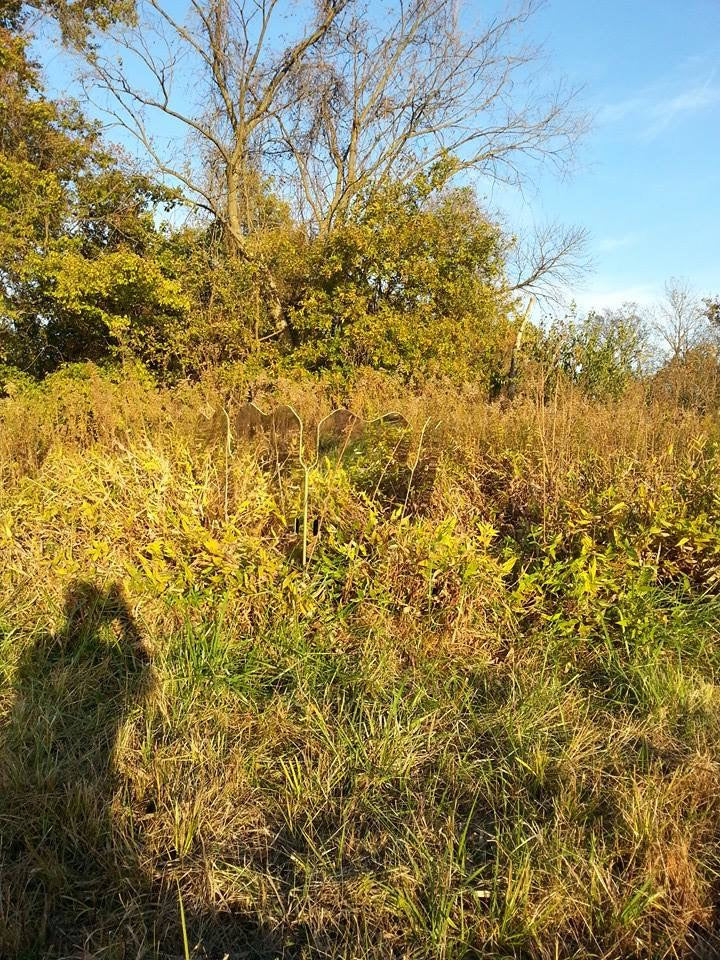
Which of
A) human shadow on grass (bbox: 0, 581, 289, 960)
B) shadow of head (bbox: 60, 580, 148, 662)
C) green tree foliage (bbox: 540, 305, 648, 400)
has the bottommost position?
human shadow on grass (bbox: 0, 581, 289, 960)

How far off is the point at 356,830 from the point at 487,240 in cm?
1074

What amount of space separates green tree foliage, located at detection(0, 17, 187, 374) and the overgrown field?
300 inches

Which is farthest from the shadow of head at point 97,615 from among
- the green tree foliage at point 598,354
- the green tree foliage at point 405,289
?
the green tree foliage at point 405,289

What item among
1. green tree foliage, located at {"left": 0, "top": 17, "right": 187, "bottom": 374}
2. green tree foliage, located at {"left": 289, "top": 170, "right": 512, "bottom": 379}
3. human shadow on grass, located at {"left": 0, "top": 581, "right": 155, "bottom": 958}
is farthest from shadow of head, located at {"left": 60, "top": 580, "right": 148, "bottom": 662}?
green tree foliage, located at {"left": 0, "top": 17, "right": 187, "bottom": 374}

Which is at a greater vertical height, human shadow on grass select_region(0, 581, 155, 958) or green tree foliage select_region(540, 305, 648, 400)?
green tree foliage select_region(540, 305, 648, 400)

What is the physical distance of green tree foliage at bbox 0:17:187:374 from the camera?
424 inches

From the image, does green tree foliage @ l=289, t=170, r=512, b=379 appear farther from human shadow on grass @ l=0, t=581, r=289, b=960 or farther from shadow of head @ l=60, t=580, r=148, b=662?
human shadow on grass @ l=0, t=581, r=289, b=960

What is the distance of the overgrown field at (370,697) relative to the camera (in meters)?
1.74

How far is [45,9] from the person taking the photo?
13.5 meters

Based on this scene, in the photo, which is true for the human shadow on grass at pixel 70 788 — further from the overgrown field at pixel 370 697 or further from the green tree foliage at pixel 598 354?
the green tree foliage at pixel 598 354

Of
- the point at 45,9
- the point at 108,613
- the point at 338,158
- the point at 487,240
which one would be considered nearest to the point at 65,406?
the point at 108,613

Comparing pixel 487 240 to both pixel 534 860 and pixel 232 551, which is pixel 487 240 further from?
pixel 534 860

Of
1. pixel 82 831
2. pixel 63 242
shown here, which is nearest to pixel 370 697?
pixel 82 831

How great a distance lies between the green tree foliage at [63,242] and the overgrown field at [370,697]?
7609 millimetres
